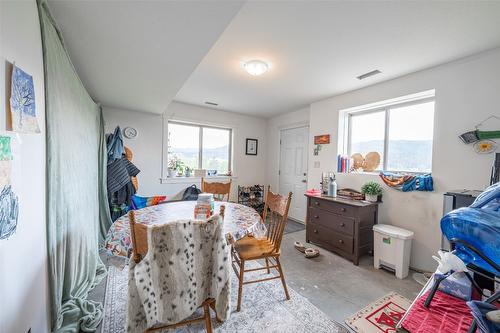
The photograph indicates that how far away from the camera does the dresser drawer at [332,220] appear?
256cm

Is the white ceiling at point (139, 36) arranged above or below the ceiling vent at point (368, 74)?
below

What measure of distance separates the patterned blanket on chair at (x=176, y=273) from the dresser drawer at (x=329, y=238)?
1945mm

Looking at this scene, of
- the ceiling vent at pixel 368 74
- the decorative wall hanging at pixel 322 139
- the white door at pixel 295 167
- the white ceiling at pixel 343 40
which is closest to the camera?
the white ceiling at pixel 343 40

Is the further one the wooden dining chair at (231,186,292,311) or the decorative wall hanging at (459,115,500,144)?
the decorative wall hanging at (459,115,500,144)

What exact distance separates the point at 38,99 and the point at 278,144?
4.03 meters

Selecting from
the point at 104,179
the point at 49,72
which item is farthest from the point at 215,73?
the point at 104,179

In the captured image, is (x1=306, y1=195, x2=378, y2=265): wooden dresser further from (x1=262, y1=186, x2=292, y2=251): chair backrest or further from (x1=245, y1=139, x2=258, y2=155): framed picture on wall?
(x1=245, y1=139, x2=258, y2=155): framed picture on wall

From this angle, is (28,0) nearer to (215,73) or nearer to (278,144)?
(215,73)

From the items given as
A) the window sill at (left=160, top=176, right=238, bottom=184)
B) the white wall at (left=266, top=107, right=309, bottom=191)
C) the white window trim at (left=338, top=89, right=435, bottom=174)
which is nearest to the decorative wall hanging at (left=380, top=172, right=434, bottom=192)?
the white window trim at (left=338, top=89, right=435, bottom=174)

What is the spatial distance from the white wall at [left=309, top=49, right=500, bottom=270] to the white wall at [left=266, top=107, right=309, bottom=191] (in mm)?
1711

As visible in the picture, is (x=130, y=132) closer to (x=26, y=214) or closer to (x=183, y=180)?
(x=183, y=180)

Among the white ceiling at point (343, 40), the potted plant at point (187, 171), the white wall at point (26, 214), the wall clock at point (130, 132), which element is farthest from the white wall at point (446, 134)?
the wall clock at point (130, 132)

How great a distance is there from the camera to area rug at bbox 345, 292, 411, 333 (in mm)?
1468

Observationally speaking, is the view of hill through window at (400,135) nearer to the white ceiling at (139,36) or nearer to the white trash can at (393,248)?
the white trash can at (393,248)
